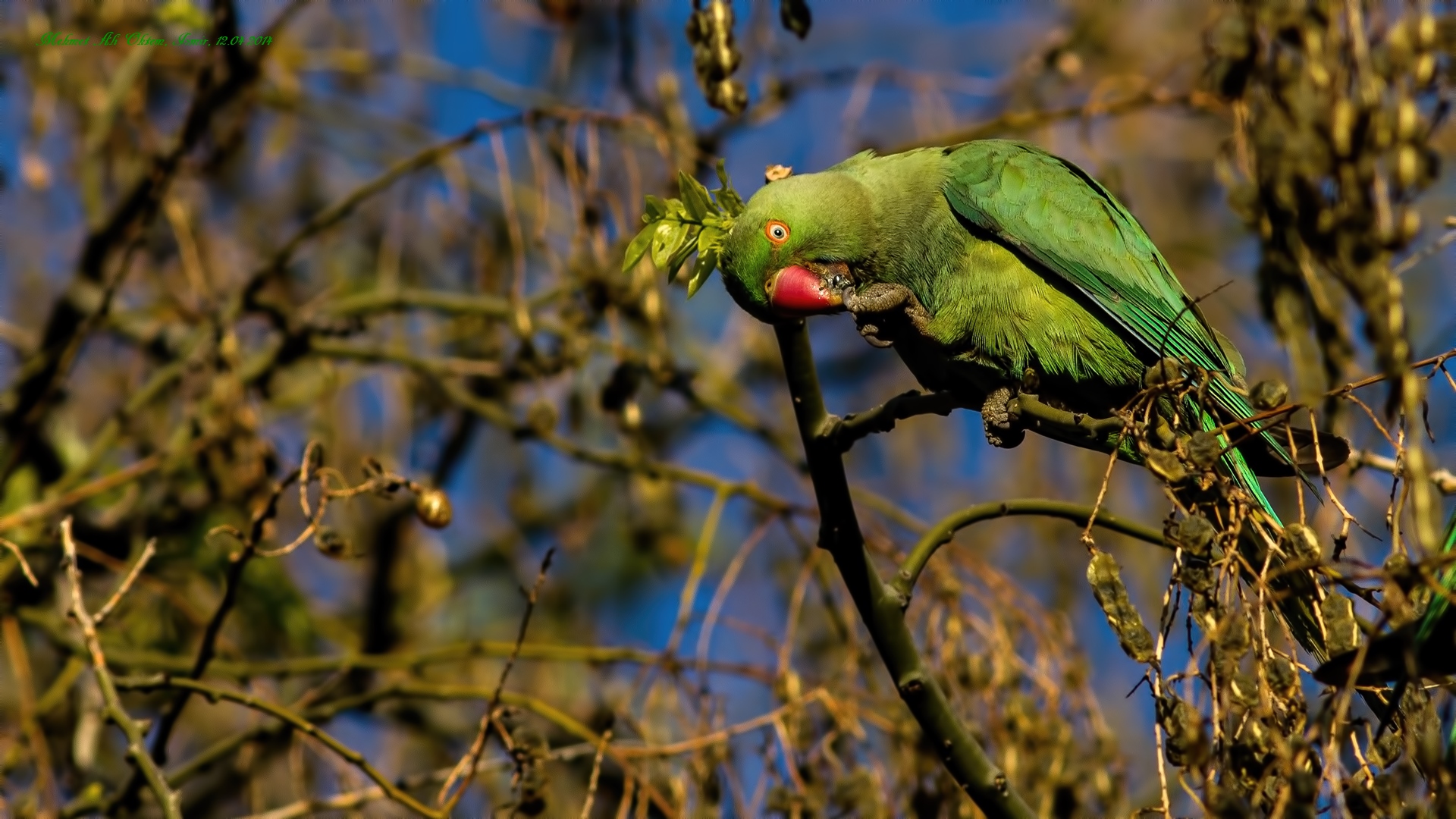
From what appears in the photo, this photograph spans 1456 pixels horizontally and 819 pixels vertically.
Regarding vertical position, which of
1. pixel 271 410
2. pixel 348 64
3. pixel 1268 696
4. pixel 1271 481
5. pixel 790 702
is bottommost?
pixel 1268 696

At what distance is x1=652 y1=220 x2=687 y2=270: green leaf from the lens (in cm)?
308

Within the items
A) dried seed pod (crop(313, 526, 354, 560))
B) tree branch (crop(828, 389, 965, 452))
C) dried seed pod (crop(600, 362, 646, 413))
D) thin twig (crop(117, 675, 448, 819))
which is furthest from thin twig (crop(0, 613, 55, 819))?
tree branch (crop(828, 389, 965, 452))

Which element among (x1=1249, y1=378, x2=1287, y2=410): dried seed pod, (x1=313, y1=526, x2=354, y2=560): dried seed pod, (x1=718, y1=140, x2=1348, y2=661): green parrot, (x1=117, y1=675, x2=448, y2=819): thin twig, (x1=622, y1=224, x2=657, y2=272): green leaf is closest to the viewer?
(x1=1249, y1=378, x2=1287, y2=410): dried seed pod

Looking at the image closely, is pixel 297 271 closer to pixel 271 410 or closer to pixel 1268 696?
pixel 271 410

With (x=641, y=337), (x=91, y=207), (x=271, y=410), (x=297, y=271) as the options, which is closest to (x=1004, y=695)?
(x=641, y=337)

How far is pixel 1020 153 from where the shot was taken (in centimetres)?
407

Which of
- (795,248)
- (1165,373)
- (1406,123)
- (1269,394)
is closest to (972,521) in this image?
(1165,373)

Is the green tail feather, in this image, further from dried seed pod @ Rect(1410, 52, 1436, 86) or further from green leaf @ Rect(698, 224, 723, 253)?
green leaf @ Rect(698, 224, 723, 253)

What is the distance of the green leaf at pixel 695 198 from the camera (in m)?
3.18

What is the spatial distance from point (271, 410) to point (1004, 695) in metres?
3.45

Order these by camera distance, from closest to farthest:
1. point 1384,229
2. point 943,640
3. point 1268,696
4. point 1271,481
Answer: point 1384,229 < point 1268,696 < point 943,640 < point 1271,481

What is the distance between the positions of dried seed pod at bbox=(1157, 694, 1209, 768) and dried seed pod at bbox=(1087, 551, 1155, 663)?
8 cm

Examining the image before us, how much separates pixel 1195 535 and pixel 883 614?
908 mm

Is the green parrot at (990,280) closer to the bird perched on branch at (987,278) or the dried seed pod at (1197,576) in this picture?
the bird perched on branch at (987,278)
